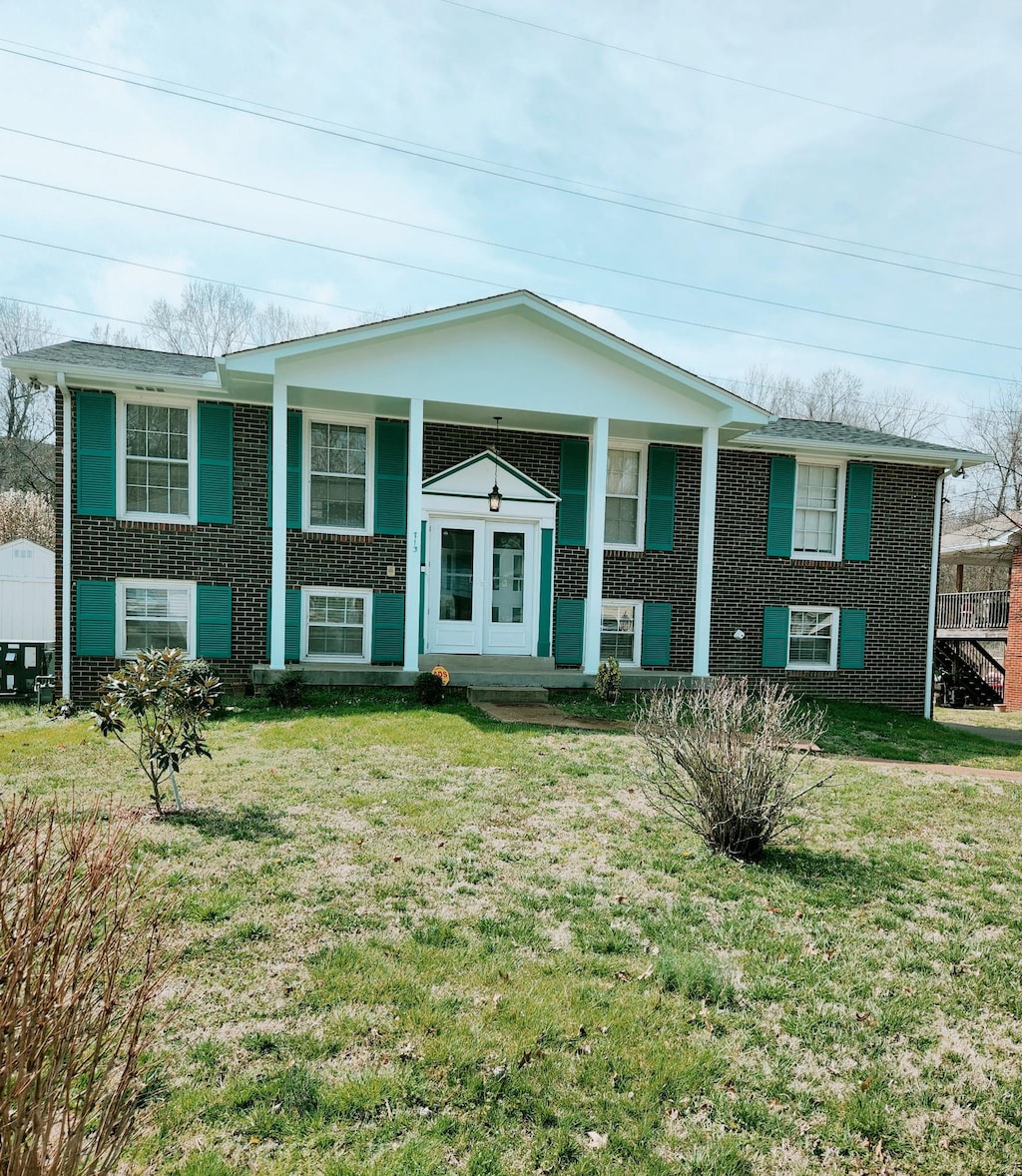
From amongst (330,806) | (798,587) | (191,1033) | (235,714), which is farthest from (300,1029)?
(798,587)

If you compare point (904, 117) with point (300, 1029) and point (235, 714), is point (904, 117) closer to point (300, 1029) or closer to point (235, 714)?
point (235, 714)

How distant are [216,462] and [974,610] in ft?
71.5

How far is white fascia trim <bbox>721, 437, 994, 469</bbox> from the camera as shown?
44.1ft

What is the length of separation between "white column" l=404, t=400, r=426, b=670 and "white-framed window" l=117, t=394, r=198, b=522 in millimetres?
3393

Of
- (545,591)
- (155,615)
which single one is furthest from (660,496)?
(155,615)

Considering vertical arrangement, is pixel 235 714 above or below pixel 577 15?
below

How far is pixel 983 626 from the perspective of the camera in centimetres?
2228

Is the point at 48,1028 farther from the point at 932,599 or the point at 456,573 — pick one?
the point at 932,599

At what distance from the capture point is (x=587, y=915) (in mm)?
4188

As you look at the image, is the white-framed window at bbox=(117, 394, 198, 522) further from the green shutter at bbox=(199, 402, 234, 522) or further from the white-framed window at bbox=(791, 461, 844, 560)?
the white-framed window at bbox=(791, 461, 844, 560)

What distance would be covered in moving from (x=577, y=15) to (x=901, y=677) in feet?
41.4

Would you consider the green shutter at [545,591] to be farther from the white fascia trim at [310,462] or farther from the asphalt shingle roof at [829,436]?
the asphalt shingle roof at [829,436]

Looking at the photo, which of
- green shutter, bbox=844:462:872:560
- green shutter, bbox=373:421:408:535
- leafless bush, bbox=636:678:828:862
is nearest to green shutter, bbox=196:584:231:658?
green shutter, bbox=373:421:408:535

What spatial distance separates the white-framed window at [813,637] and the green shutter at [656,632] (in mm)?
2532
